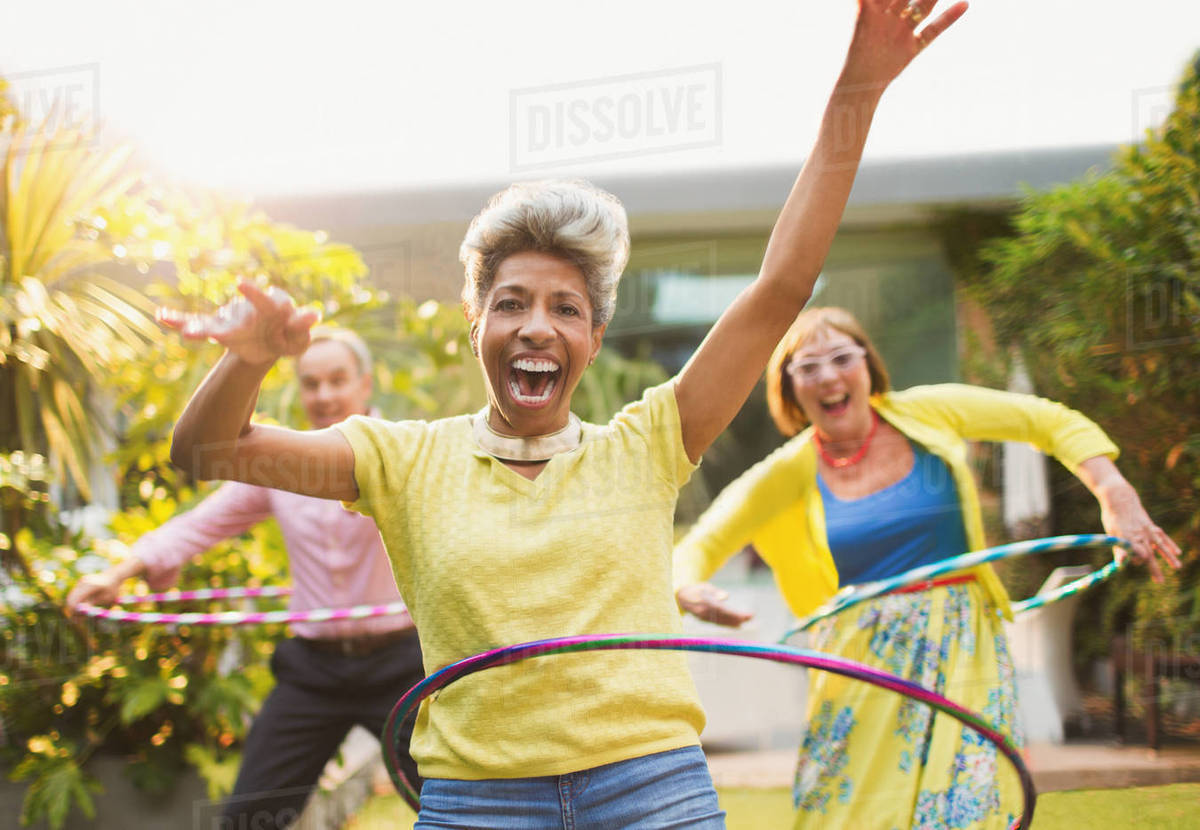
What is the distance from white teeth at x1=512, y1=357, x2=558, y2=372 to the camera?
5.62 ft

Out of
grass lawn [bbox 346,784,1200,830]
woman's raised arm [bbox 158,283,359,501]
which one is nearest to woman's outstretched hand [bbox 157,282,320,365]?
woman's raised arm [bbox 158,283,359,501]

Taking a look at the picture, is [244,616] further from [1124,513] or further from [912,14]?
[912,14]

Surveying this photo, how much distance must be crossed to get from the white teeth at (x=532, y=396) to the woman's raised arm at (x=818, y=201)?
0.25 m

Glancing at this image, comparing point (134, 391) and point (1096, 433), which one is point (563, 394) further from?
point (134, 391)

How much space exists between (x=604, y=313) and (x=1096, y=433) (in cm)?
196

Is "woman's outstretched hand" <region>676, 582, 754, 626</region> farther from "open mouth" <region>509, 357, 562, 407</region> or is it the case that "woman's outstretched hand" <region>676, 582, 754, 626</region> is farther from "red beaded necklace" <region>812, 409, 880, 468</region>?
"red beaded necklace" <region>812, 409, 880, 468</region>

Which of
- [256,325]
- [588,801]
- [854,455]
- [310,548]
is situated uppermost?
[256,325]

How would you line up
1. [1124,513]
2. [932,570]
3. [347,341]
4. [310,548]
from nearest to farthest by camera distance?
1. [932,570]
2. [1124,513]
3. [310,548]
4. [347,341]

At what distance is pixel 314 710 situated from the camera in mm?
3314

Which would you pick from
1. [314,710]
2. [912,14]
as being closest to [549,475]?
[912,14]

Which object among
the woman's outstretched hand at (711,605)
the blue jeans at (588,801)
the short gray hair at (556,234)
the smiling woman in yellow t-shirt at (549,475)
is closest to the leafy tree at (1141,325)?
the woman's outstretched hand at (711,605)

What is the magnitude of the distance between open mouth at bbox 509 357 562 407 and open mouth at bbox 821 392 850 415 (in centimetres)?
168

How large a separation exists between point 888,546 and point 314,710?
1.83 metres

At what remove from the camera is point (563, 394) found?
1746 mm
